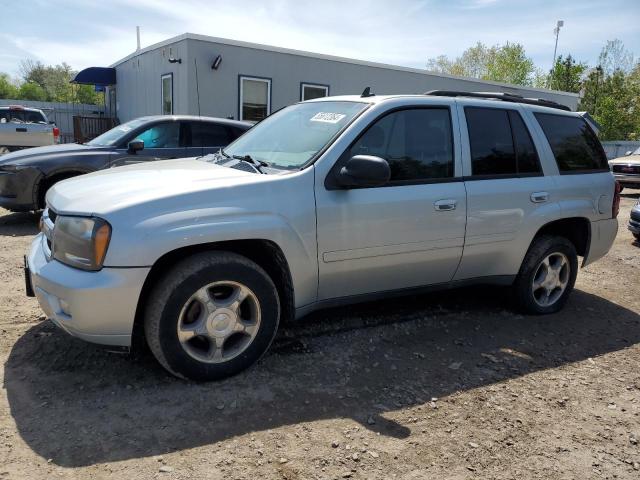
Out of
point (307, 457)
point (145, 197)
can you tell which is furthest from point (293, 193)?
point (307, 457)

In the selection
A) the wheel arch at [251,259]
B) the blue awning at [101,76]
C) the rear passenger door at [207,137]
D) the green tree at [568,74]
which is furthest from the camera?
the green tree at [568,74]

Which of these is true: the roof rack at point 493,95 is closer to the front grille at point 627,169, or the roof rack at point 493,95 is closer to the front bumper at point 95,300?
the front bumper at point 95,300

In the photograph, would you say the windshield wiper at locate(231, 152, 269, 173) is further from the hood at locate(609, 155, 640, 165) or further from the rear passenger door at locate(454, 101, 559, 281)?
the hood at locate(609, 155, 640, 165)

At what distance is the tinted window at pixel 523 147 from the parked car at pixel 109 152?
476cm

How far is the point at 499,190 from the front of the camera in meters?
4.04

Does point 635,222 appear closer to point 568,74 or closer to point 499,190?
point 499,190

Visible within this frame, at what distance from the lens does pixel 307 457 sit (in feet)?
8.35

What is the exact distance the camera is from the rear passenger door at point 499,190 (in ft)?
13.0

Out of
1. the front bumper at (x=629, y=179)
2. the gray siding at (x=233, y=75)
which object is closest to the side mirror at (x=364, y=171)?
the gray siding at (x=233, y=75)

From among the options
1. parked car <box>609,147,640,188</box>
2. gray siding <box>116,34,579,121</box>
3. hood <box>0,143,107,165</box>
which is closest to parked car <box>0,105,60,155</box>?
gray siding <box>116,34,579,121</box>

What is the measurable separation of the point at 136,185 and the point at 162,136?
15.8ft

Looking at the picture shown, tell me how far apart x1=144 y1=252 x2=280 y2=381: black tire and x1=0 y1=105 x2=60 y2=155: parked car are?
13.7 metres

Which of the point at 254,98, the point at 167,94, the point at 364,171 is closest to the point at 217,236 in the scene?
the point at 364,171

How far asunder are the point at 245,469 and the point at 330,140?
207cm
